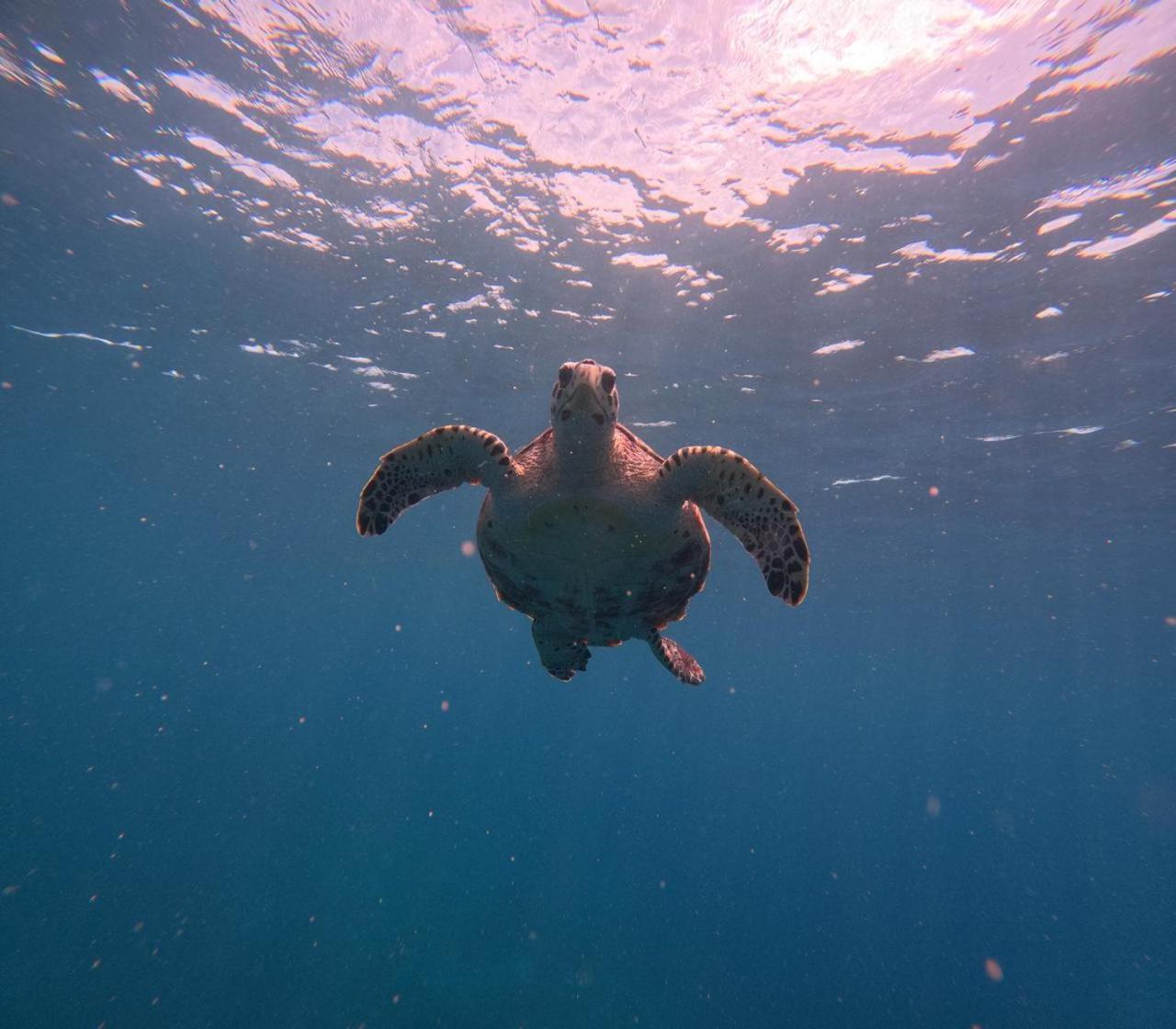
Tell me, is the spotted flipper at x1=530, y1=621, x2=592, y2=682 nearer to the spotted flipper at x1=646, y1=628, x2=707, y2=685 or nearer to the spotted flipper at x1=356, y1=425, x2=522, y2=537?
the spotted flipper at x1=646, y1=628, x2=707, y2=685

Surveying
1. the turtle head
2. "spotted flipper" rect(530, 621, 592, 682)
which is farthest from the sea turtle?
"spotted flipper" rect(530, 621, 592, 682)

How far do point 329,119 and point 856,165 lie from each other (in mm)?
9326

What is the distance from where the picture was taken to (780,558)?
434 centimetres

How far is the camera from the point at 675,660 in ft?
23.6

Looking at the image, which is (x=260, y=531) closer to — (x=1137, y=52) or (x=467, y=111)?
(x=467, y=111)

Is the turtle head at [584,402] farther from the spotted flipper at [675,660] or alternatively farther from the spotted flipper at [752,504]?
the spotted flipper at [675,660]

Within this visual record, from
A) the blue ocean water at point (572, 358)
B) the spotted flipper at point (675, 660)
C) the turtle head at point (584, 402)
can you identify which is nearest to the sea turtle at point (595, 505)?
the turtle head at point (584, 402)

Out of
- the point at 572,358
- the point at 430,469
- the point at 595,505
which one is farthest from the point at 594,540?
the point at 572,358

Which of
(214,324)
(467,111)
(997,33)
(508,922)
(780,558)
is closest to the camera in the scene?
(780,558)

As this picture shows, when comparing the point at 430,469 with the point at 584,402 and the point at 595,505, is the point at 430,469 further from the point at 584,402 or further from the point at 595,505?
the point at 584,402

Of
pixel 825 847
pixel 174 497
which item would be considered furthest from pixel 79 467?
pixel 825 847

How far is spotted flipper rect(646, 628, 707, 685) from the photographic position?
6.84 m

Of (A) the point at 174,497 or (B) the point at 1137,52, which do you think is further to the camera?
(A) the point at 174,497

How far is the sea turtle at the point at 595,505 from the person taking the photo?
425cm
